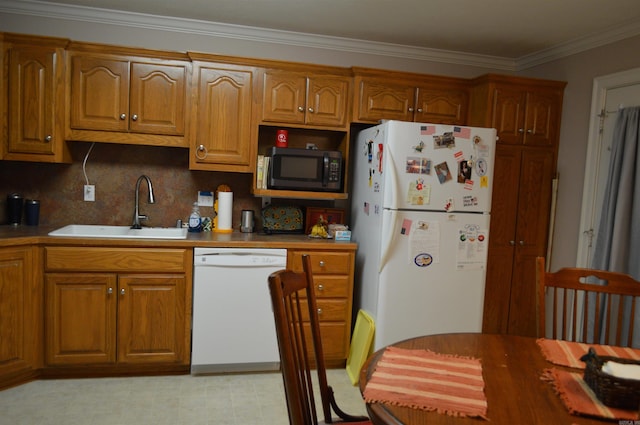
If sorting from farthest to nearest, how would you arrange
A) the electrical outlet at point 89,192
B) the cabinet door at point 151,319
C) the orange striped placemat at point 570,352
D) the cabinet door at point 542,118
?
the cabinet door at point 542,118 < the electrical outlet at point 89,192 < the cabinet door at point 151,319 < the orange striped placemat at point 570,352


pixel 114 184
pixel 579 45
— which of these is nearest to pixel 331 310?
pixel 114 184

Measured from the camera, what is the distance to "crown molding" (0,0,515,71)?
10.4 ft

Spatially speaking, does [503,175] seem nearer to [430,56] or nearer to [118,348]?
[430,56]

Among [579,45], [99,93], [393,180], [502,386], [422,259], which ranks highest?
[579,45]

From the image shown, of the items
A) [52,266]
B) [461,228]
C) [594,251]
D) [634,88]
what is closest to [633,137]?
[634,88]

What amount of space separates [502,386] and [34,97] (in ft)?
10.5

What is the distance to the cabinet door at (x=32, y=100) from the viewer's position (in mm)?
2949

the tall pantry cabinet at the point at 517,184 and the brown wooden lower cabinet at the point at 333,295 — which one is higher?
the tall pantry cabinet at the point at 517,184

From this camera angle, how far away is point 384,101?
11.2 ft

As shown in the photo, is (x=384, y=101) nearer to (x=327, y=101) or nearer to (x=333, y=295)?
(x=327, y=101)

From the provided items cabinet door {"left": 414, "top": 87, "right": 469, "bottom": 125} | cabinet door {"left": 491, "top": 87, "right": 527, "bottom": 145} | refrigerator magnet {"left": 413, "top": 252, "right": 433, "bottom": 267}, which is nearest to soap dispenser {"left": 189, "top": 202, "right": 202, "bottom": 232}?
refrigerator magnet {"left": 413, "top": 252, "right": 433, "bottom": 267}

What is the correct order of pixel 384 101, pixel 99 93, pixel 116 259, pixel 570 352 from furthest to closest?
pixel 384 101, pixel 99 93, pixel 116 259, pixel 570 352

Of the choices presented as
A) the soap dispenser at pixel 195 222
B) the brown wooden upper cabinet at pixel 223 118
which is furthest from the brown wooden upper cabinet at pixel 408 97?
the soap dispenser at pixel 195 222

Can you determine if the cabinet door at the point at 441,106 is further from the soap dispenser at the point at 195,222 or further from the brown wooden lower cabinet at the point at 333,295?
the soap dispenser at the point at 195,222
